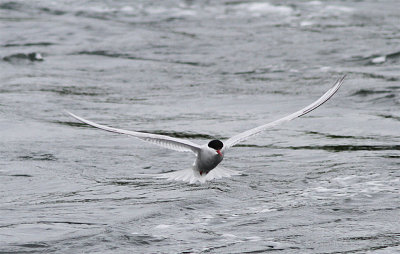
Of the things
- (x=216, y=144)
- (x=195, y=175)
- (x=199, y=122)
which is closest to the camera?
(x=216, y=144)

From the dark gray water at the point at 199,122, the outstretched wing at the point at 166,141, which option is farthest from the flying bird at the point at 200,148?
the dark gray water at the point at 199,122

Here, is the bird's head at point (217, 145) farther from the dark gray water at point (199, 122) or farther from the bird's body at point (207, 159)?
the dark gray water at point (199, 122)

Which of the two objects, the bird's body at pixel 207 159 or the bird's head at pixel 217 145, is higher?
the bird's head at pixel 217 145

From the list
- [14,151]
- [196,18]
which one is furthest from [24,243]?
[196,18]

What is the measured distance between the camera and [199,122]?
15.0 metres

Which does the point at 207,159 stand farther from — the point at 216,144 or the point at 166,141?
the point at 166,141

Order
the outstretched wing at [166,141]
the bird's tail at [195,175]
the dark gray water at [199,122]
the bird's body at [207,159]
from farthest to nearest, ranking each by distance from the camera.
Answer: the bird's tail at [195,175] → the bird's body at [207,159] → the outstretched wing at [166,141] → the dark gray water at [199,122]

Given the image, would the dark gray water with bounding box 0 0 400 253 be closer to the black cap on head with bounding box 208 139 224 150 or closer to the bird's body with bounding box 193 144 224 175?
the bird's body with bounding box 193 144 224 175

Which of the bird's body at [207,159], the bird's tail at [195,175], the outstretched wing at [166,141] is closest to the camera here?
the outstretched wing at [166,141]

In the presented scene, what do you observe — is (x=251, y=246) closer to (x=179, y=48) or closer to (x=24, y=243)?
(x=24, y=243)

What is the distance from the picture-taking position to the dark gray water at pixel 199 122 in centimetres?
942

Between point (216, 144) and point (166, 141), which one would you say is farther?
point (166, 141)

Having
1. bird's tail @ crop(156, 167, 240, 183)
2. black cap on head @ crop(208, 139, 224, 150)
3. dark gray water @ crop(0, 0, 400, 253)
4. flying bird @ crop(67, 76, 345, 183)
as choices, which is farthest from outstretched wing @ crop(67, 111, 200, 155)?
dark gray water @ crop(0, 0, 400, 253)

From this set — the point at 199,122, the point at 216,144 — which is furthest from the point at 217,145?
the point at 199,122
